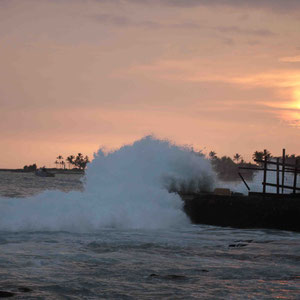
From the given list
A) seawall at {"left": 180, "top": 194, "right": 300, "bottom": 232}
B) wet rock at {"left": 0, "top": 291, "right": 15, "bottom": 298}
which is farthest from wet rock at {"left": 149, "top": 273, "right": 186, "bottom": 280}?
seawall at {"left": 180, "top": 194, "right": 300, "bottom": 232}

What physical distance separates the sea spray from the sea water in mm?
47

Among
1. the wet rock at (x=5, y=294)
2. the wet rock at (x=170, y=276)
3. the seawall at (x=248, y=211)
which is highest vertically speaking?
the seawall at (x=248, y=211)

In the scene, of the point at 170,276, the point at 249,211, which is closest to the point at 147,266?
the point at 170,276

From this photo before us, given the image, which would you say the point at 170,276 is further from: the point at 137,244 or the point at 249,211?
the point at 249,211

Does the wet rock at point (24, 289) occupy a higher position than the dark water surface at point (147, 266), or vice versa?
the dark water surface at point (147, 266)

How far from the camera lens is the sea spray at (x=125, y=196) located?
21.5 m

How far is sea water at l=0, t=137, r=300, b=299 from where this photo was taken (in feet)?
33.5

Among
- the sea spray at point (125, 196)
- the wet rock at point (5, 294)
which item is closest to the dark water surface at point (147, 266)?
the wet rock at point (5, 294)

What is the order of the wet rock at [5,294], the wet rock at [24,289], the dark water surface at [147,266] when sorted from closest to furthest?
the wet rock at [5,294] < the wet rock at [24,289] < the dark water surface at [147,266]

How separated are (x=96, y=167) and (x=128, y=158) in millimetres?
1908

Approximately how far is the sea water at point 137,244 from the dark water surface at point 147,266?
0.07 ft

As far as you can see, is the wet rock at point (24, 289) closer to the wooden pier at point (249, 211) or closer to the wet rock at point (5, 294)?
the wet rock at point (5, 294)

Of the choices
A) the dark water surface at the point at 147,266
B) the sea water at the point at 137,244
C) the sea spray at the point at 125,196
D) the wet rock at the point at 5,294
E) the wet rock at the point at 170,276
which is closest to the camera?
the wet rock at the point at 5,294

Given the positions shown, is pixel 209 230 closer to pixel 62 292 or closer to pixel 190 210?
pixel 190 210
